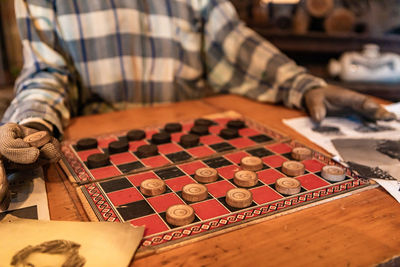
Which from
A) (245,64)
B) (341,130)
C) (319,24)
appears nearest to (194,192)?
(341,130)

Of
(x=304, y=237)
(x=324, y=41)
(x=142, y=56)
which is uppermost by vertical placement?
(x=142, y=56)

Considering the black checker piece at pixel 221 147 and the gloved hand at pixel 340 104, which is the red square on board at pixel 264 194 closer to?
the black checker piece at pixel 221 147

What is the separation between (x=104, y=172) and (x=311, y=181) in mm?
477

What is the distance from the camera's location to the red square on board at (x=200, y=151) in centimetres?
101

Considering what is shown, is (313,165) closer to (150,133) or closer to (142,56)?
(150,133)

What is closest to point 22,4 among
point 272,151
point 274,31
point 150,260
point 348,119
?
point 272,151

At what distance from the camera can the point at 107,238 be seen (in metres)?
0.66

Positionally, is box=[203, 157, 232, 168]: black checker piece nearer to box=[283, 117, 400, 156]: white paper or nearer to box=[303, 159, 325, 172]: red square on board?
box=[303, 159, 325, 172]: red square on board

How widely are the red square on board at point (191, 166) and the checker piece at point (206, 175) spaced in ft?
0.11

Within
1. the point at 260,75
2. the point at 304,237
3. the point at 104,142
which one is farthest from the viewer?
the point at 260,75

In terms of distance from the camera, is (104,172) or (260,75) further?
(260,75)

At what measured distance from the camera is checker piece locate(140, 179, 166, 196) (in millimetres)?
798

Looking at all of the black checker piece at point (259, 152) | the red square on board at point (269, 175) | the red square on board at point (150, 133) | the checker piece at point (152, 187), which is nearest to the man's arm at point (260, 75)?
the black checker piece at point (259, 152)

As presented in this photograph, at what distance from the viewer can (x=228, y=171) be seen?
908 millimetres
